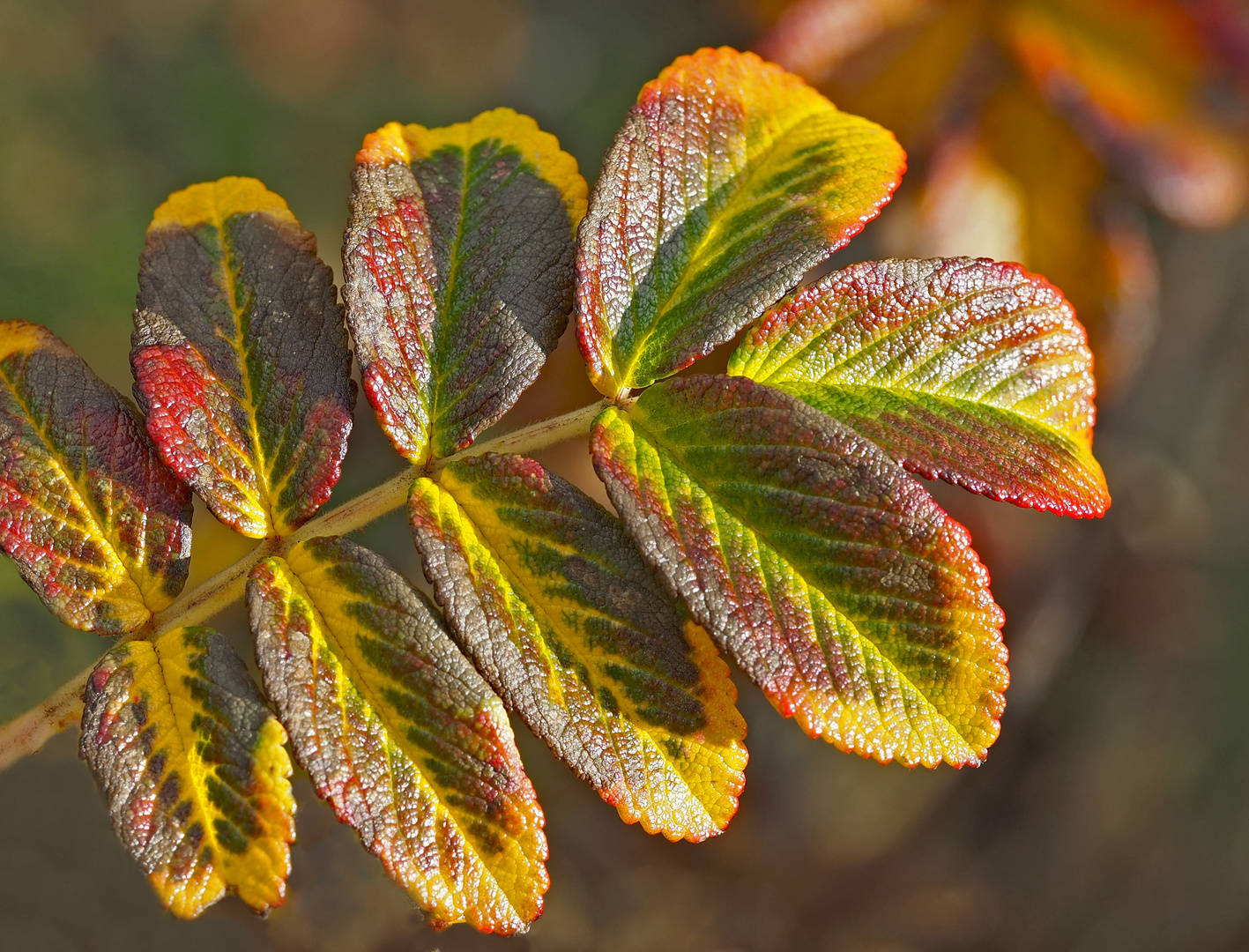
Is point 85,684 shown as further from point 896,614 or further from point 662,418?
point 896,614

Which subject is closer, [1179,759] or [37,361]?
[37,361]

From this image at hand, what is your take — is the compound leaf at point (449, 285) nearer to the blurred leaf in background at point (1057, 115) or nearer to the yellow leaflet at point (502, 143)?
the yellow leaflet at point (502, 143)

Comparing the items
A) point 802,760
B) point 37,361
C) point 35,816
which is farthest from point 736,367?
point 802,760

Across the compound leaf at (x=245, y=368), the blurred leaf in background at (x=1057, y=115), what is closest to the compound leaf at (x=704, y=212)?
the compound leaf at (x=245, y=368)

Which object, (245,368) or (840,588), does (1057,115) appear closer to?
(840,588)

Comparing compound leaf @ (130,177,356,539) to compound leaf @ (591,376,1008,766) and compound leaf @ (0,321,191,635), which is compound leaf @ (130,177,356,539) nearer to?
compound leaf @ (0,321,191,635)

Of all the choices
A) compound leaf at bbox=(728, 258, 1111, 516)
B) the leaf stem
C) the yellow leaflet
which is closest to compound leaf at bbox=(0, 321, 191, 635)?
the leaf stem

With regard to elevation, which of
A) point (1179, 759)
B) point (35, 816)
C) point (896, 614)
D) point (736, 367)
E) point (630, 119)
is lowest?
point (1179, 759)

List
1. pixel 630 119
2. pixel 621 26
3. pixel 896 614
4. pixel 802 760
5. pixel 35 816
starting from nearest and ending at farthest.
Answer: pixel 896 614 < pixel 630 119 < pixel 35 816 < pixel 802 760 < pixel 621 26
